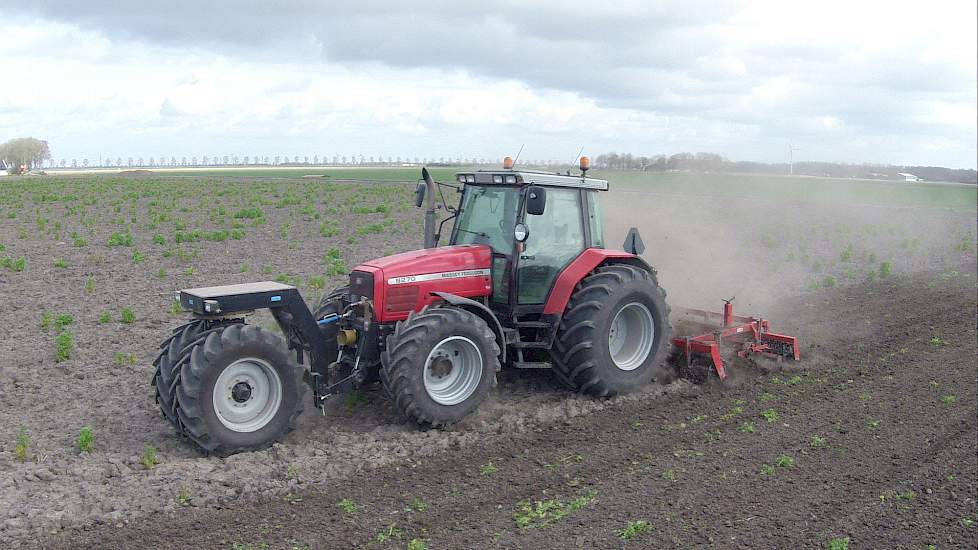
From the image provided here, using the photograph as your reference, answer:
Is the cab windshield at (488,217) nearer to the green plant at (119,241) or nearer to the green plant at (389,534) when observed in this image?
the green plant at (389,534)

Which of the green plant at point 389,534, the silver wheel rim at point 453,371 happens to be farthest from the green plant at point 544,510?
the silver wheel rim at point 453,371

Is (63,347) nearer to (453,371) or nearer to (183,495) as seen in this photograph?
(183,495)

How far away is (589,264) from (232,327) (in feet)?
12.9

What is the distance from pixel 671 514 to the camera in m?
6.11

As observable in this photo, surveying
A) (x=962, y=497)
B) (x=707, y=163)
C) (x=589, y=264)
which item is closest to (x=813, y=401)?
(x=962, y=497)

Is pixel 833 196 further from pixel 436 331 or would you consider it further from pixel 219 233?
pixel 436 331

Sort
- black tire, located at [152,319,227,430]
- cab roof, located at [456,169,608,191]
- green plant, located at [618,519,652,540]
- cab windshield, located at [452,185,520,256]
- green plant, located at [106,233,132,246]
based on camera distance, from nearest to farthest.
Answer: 1. green plant, located at [618,519,652,540]
2. black tire, located at [152,319,227,430]
3. cab roof, located at [456,169,608,191]
4. cab windshield, located at [452,185,520,256]
5. green plant, located at [106,233,132,246]

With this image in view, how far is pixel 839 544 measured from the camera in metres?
5.71

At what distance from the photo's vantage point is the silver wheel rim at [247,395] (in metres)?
6.89

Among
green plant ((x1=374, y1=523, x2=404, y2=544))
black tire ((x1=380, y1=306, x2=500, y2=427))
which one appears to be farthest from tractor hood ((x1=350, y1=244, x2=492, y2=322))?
green plant ((x1=374, y1=523, x2=404, y2=544))

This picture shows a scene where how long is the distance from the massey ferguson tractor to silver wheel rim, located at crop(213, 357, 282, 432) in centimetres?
1

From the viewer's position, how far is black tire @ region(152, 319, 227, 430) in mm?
6777

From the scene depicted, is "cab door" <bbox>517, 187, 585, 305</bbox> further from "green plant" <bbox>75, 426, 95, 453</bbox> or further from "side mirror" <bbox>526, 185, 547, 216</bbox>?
"green plant" <bbox>75, 426, 95, 453</bbox>

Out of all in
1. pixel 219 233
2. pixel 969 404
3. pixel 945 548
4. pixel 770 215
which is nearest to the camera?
pixel 945 548
